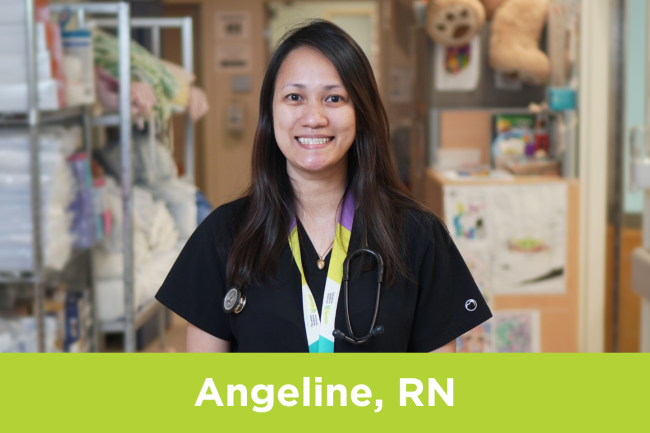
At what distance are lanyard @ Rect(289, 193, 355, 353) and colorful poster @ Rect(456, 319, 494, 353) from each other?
1857 millimetres

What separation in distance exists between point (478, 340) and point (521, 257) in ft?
1.32

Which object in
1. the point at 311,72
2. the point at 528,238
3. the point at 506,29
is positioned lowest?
the point at 528,238

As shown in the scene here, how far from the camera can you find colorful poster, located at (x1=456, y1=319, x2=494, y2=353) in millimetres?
3014

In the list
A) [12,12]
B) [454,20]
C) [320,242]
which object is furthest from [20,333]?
[454,20]

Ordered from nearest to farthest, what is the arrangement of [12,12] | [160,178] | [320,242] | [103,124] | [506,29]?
[320,242] → [12,12] → [103,124] → [160,178] → [506,29]

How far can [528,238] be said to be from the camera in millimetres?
2994

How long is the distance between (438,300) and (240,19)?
483 centimetres

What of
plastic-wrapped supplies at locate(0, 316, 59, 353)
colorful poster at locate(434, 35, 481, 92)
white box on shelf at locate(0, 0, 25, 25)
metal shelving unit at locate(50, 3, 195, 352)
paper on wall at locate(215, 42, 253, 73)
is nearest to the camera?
white box on shelf at locate(0, 0, 25, 25)

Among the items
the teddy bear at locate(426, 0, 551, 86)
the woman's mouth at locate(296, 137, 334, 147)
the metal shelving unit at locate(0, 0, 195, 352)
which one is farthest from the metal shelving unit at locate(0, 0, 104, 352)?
the teddy bear at locate(426, 0, 551, 86)

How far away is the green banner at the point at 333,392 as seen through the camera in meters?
0.98

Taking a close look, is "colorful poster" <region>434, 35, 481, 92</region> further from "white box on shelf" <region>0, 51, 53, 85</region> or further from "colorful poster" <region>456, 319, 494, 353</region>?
"white box on shelf" <region>0, 51, 53, 85</region>

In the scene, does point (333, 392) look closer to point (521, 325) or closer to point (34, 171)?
point (34, 171)

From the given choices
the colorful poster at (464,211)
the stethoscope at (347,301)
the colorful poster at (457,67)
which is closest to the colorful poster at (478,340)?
the colorful poster at (464,211)

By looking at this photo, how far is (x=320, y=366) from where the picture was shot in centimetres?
99
